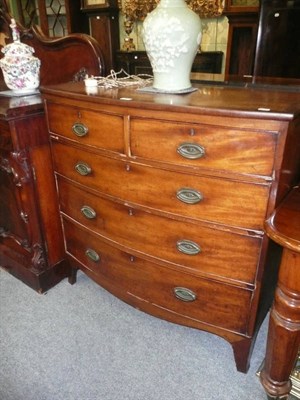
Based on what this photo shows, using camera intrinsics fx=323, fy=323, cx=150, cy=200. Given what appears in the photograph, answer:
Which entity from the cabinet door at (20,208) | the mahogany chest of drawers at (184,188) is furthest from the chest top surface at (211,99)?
the cabinet door at (20,208)

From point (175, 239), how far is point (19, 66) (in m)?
1.19

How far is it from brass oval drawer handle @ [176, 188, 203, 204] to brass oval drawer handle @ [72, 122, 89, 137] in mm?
446

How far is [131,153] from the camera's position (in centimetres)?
112

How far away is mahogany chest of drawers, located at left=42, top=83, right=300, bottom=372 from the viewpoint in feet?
2.99

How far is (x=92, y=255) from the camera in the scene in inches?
58.8

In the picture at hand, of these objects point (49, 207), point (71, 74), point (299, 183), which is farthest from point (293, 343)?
point (71, 74)

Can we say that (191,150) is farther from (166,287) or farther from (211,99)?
(166,287)

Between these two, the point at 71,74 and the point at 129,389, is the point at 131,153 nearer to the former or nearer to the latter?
the point at 129,389

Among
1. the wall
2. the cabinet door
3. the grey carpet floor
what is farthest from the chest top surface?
the wall

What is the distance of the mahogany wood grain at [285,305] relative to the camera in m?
0.84

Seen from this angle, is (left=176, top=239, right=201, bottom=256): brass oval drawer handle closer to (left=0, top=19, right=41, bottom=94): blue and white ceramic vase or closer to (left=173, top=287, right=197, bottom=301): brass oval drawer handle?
(left=173, top=287, right=197, bottom=301): brass oval drawer handle

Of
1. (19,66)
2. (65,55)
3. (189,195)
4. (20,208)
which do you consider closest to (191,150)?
(189,195)

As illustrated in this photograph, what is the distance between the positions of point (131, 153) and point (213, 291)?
0.57 metres

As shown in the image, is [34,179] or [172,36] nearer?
[172,36]
